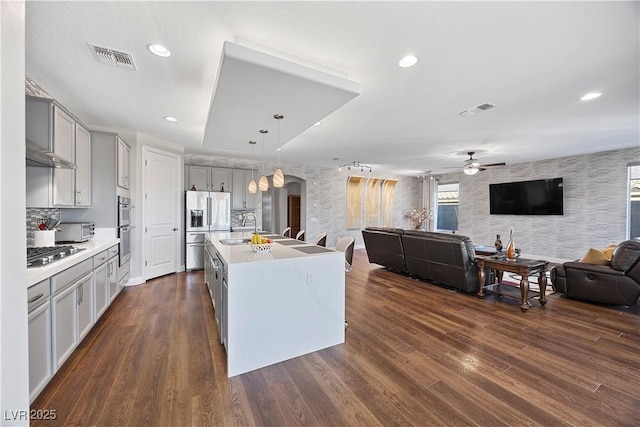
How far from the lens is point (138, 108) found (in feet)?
11.2

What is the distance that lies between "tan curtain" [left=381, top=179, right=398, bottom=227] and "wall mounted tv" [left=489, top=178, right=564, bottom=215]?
297 centimetres

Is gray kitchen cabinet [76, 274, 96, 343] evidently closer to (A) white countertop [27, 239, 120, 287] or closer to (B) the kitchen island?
(A) white countertop [27, 239, 120, 287]

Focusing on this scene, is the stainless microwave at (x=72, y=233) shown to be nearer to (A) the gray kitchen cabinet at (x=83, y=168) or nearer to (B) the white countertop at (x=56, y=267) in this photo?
(A) the gray kitchen cabinet at (x=83, y=168)

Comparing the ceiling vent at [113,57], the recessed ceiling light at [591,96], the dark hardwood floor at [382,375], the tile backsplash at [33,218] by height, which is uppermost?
the recessed ceiling light at [591,96]

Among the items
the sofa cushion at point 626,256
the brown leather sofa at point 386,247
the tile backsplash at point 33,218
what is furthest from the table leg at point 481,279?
the tile backsplash at point 33,218

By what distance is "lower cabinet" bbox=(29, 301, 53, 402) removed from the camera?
167 cm

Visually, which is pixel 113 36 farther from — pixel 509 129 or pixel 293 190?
pixel 293 190

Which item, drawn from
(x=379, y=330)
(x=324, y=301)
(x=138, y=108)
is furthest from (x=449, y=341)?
(x=138, y=108)

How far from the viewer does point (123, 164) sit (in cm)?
404

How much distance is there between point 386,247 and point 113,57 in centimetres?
476

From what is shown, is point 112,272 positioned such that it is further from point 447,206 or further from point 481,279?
point 447,206

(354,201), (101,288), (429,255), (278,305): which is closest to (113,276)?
(101,288)

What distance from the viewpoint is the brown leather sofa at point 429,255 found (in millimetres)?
3893

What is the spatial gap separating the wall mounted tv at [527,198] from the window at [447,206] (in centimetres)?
129
